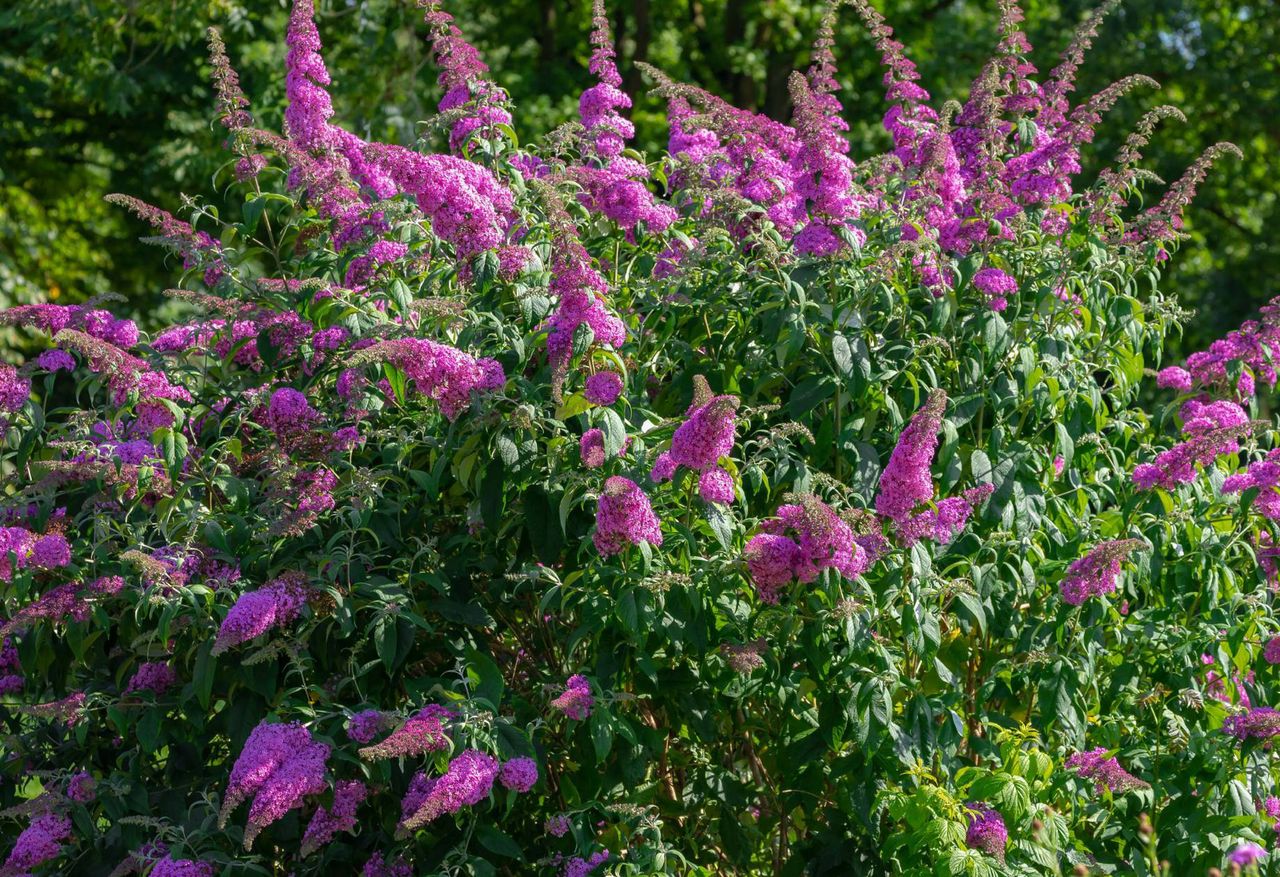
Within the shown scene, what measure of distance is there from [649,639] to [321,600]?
769 millimetres

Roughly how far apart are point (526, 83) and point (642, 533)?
12.2m

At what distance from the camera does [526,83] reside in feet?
49.1

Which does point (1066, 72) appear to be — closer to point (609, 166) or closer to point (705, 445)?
point (609, 166)

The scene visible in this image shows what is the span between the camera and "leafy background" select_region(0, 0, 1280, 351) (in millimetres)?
12984

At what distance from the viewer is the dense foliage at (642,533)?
3525 mm

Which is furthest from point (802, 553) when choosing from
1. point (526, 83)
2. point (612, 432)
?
point (526, 83)

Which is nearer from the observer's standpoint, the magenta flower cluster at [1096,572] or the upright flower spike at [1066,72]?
the magenta flower cluster at [1096,572]

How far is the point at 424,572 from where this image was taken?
12.3 feet

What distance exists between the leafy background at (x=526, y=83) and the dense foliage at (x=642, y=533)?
27.8 feet

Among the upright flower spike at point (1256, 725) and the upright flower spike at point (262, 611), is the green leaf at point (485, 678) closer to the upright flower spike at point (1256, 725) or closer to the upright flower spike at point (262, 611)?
the upright flower spike at point (262, 611)

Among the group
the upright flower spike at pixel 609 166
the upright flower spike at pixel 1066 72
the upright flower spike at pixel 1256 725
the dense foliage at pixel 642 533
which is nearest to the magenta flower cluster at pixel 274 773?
the dense foliage at pixel 642 533

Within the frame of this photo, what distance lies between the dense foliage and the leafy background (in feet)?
27.8

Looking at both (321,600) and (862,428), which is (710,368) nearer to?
(862,428)

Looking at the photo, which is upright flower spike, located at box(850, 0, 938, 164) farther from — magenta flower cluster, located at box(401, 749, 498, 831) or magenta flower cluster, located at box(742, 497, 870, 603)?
magenta flower cluster, located at box(401, 749, 498, 831)
